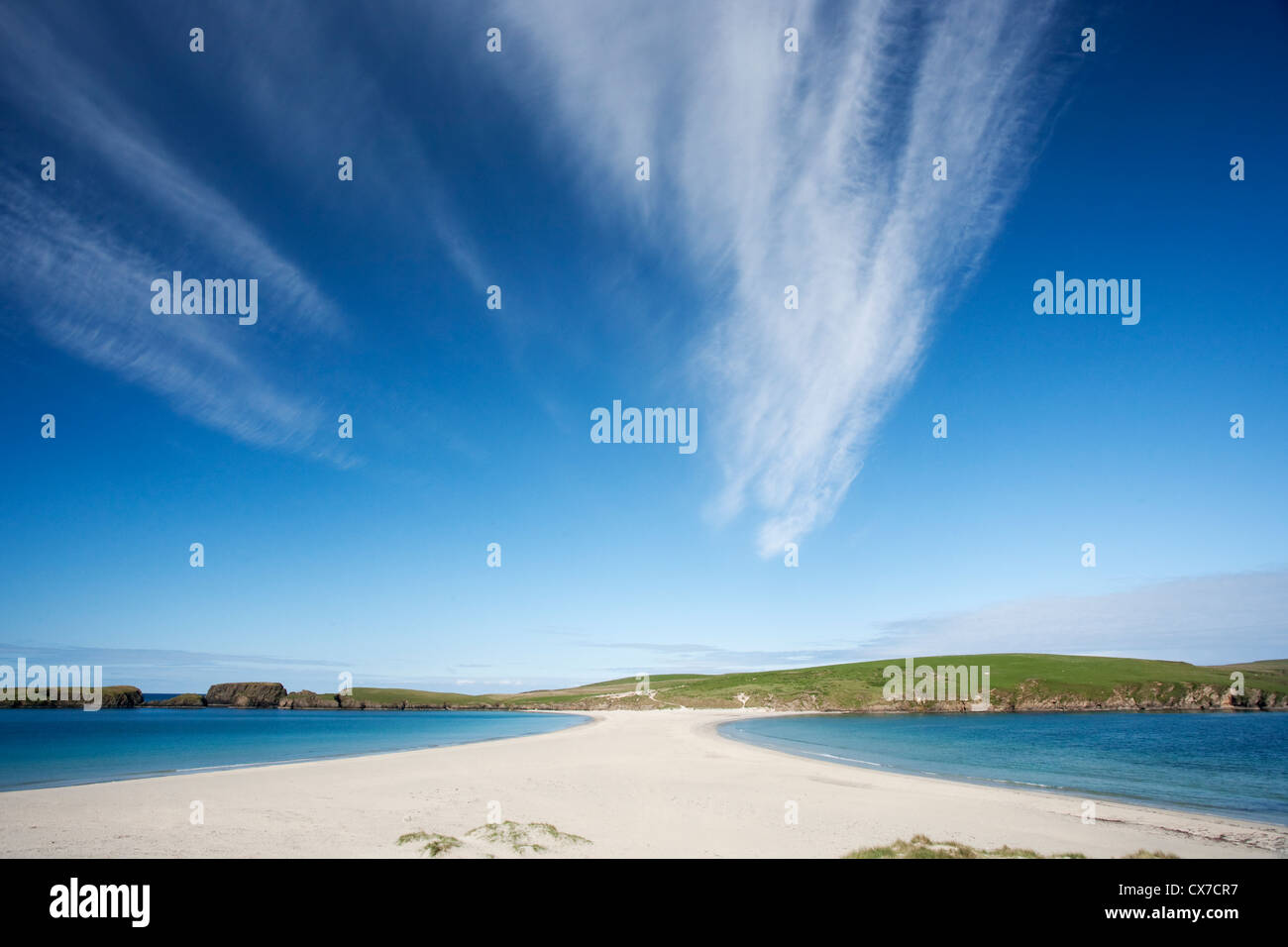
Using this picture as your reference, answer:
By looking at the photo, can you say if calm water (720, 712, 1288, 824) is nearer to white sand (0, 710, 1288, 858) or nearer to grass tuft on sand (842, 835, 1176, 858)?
white sand (0, 710, 1288, 858)

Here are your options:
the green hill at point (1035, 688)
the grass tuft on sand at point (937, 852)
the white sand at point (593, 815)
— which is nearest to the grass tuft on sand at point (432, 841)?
the white sand at point (593, 815)

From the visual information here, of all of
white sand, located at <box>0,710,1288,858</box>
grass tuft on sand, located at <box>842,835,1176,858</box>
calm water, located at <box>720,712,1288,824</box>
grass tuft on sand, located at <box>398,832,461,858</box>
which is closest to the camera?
grass tuft on sand, located at <box>842,835,1176,858</box>

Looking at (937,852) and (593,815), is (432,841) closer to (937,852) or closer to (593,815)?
(593,815)

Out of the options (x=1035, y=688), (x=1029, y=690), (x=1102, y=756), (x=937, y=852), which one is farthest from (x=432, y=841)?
(x=1035, y=688)

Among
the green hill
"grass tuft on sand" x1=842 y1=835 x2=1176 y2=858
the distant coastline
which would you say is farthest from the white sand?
the green hill

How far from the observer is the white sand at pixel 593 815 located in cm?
1658

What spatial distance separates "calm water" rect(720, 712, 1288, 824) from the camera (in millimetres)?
30562

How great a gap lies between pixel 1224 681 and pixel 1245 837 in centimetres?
15326

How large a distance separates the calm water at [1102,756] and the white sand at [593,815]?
626 centimetres

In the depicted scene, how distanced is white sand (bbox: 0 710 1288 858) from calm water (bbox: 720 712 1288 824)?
6263 millimetres

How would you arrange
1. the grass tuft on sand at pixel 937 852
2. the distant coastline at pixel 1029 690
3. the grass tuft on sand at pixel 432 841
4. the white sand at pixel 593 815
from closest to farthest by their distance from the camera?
the grass tuft on sand at pixel 937 852 → the grass tuft on sand at pixel 432 841 → the white sand at pixel 593 815 → the distant coastline at pixel 1029 690

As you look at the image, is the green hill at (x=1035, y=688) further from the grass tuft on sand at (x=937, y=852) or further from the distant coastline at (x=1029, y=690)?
the grass tuft on sand at (x=937, y=852)
